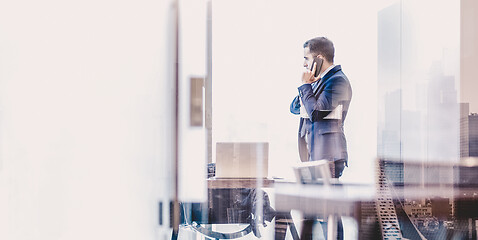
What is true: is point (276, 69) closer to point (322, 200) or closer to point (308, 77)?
point (308, 77)

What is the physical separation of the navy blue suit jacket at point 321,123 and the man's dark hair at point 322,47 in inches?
2.4

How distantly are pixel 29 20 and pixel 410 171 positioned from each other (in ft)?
5.49

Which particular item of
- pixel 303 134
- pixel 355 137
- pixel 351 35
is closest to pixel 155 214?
pixel 303 134

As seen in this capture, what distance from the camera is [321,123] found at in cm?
158

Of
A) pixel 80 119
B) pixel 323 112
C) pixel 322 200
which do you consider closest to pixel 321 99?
pixel 323 112

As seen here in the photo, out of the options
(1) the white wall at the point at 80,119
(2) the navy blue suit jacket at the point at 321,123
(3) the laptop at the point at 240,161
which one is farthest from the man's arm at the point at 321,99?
(1) the white wall at the point at 80,119

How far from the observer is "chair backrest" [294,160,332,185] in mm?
1568

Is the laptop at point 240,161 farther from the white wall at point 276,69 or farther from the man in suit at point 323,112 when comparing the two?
the man in suit at point 323,112

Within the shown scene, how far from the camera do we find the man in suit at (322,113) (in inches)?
62.2

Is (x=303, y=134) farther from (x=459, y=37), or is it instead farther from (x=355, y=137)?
(x=459, y=37)

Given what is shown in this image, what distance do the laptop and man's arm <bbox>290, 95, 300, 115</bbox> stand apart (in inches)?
8.3

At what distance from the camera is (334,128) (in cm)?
161

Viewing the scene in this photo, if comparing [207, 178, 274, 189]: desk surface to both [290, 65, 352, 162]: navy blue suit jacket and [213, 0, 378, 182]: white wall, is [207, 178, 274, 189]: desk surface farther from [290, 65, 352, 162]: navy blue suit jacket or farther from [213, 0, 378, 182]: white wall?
[290, 65, 352, 162]: navy blue suit jacket

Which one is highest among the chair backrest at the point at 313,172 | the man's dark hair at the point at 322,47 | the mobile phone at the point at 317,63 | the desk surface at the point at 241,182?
the man's dark hair at the point at 322,47
